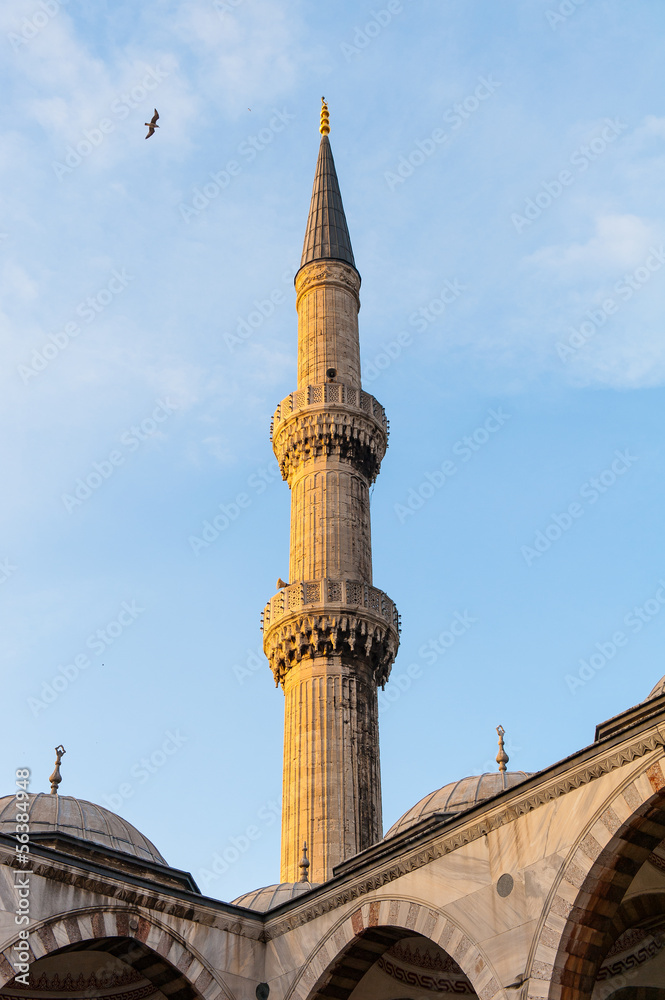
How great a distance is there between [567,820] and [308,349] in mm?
17645

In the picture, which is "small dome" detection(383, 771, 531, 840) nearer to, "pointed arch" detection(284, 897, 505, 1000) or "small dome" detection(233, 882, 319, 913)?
"small dome" detection(233, 882, 319, 913)

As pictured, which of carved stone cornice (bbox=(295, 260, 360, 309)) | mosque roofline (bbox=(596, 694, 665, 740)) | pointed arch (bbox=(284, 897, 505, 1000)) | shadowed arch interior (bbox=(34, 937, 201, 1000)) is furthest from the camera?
carved stone cornice (bbox=(295, 260, 360, 309))

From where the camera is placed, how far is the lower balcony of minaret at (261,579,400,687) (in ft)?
75.1

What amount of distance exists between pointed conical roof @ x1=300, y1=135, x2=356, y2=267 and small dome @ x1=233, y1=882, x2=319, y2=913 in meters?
16.0

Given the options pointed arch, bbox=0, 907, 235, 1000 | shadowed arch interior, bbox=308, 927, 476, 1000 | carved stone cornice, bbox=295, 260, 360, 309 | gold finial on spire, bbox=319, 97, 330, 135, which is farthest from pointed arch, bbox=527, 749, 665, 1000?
gold finial on spire, bbox=319, 97, 330, 135

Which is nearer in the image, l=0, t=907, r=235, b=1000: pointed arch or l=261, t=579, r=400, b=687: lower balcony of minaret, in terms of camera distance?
l=0, t=907, r=235, b=1000: pointed arch

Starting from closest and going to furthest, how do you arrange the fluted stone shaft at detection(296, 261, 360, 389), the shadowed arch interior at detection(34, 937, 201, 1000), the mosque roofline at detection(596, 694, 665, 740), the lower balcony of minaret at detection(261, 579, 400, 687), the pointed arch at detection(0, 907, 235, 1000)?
1. the mosque roofline at detection(596, 694, 665, 740)
2. the pointed arch at detection(0, 907, 235, 1000)
3. the shadowed arch interior at detection(34, 937, 201, 1000)
4. the lower balcony of minaret at detection(261, 579, 400, 687)
5. the fluted stone shaft at detection(296, 261, 360, 389)

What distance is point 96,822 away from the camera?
17.4 metres

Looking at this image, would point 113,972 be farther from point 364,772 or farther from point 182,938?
point 364,772

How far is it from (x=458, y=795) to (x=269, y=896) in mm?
3089

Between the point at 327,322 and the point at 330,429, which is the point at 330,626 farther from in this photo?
the point at 327,322

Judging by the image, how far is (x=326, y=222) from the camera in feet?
96.8

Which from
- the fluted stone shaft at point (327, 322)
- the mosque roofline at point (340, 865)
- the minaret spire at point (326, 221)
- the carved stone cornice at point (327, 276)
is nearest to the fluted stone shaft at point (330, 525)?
the fluted stone shaft at point (327, 322)

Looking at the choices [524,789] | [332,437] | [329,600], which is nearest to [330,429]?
[332,437]
